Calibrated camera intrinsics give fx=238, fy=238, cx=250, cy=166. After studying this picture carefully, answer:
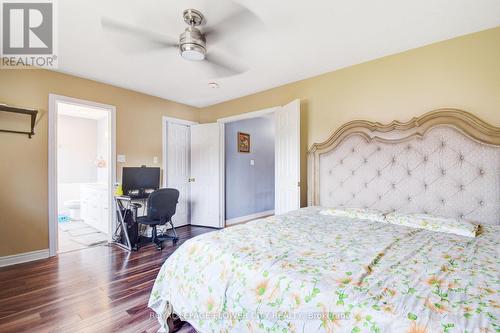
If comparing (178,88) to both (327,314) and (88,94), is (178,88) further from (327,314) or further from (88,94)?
(327,314)

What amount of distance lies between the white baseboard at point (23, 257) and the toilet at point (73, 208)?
2505 millimetres

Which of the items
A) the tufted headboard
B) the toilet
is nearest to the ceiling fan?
the tufted headboard

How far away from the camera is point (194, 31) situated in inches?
71.9

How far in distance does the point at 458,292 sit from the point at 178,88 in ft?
12.5

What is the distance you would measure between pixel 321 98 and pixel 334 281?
2.58 m

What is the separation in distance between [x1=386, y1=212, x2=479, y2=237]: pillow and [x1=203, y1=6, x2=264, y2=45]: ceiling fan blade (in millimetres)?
2025

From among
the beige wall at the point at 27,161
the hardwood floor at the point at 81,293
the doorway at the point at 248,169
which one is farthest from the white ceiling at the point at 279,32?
the hardwood floor at the point at 81,293

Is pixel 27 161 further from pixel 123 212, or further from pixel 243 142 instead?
pixel 243 142

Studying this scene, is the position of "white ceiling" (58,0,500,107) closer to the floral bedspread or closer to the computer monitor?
the computer monitor

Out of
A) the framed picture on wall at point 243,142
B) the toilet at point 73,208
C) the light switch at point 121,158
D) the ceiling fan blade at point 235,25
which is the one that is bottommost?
the toilet at point 73,208

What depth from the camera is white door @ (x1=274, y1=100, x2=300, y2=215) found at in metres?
2.96

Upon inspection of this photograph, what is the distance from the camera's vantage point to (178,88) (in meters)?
3.71

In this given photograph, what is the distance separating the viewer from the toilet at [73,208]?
16.9ft

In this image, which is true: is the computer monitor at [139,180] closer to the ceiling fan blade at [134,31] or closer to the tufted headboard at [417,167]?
the ceiling fan blade at [134,31]
